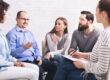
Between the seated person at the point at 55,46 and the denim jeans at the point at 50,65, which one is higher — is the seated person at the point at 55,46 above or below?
above

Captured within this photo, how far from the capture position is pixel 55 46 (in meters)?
3.38

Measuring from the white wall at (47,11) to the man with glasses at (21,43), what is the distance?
39.3 inches

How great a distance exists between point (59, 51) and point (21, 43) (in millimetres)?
641

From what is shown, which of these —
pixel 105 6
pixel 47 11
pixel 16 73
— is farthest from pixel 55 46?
pixel 105 6

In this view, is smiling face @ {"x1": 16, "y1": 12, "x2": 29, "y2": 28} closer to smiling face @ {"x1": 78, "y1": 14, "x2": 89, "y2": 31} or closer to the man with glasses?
the man with glasses

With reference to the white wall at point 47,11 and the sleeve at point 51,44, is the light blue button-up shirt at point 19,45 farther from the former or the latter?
the white wall at point 47,11

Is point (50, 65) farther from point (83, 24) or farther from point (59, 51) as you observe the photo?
point (83, 24)

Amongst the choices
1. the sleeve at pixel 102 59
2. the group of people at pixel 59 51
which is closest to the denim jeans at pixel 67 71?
the group of people at pixel 59 51

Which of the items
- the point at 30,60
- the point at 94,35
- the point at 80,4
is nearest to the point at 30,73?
the point at 30,60

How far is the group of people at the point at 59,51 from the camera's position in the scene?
5.97 ft

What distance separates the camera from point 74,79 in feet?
6.99

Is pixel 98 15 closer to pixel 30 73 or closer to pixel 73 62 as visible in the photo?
pixel 73 62

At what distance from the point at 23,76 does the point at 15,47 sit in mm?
847

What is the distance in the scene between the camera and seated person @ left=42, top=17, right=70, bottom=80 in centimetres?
315
